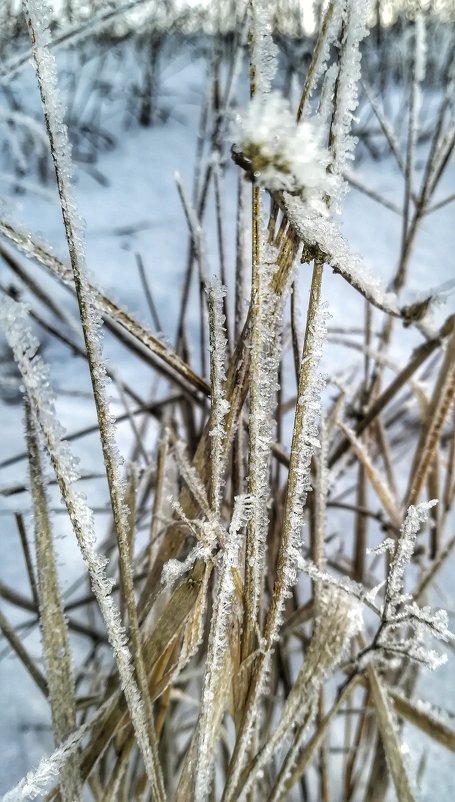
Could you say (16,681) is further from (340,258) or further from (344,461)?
(340,258)

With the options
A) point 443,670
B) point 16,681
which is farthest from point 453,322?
point 16,681

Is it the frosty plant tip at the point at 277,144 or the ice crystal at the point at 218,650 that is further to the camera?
the ice crystal at the point at 218,650

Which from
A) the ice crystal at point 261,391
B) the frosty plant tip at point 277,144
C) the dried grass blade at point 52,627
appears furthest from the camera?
the dried grass blade at point 52,627

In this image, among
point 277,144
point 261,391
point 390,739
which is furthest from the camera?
point 390,739

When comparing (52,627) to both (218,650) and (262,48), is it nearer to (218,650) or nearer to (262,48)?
(218,650)

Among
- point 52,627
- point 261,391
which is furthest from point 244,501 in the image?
point 52,627

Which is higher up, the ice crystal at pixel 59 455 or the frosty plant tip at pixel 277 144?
the frosty plant tip at pixel 277 144

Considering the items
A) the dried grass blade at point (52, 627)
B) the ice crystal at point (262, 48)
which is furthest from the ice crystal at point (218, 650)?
Result: the ice crystal at point (262, 48)

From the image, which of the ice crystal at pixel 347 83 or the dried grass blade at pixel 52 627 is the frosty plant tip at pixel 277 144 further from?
the dried grass blade at pixel 52 627
